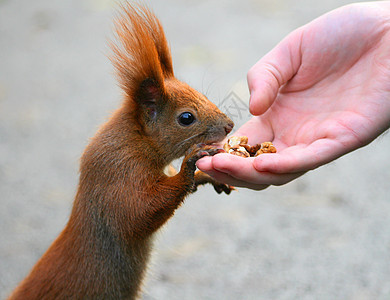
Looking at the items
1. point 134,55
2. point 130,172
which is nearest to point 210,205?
point 130,172

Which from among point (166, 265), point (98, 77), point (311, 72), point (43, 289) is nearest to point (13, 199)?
point (166, 265)

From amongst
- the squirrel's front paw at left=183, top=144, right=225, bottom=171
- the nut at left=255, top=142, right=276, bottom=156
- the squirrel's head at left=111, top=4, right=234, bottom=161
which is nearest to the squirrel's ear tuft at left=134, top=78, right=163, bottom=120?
the squirrel's head at left=111, top=4, right=234, bottom=161

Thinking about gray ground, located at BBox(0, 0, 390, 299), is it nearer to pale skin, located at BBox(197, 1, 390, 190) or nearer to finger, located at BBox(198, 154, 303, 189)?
pale skin, located at BBox(197, 1, 390, 190)

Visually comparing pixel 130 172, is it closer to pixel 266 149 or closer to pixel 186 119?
pixel 186 119

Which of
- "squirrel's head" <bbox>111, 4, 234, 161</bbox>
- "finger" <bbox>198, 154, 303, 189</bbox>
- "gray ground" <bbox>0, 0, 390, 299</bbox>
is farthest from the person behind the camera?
"gray ground" <bbox>0, 0, 390, 299</bbox>

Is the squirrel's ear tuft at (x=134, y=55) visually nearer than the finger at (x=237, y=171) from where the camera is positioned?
No

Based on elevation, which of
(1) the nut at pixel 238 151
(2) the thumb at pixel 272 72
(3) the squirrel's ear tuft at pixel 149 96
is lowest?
(1) the nut at pixel 238 151

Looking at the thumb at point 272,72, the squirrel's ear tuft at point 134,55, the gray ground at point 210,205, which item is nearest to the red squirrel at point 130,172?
the squirrel's ear tuft at point 134,55

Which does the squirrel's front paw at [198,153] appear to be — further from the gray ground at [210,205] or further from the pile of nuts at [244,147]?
the gray ground at [210,205]
